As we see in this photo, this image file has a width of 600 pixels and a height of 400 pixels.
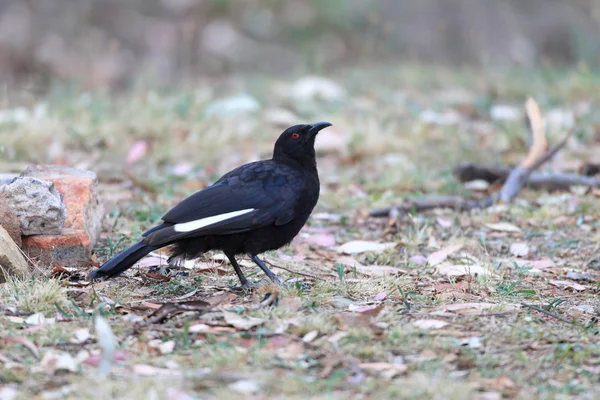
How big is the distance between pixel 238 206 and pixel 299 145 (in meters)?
0.70

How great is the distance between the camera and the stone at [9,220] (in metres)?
4.20

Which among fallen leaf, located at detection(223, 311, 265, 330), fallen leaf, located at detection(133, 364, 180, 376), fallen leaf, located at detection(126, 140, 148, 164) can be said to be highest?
fallen leaf, located at detection(126, 140, 148, 164)

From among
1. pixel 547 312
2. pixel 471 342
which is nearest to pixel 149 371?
pixel 471 342

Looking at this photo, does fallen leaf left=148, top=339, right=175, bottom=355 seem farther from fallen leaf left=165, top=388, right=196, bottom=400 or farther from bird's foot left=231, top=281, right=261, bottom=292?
bird's foot left=231, top=281, right=261, bottom=292

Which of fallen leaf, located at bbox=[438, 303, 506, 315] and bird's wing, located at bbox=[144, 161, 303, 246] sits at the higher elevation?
bird's wing, located at bbox=[144, 161, 303, 246]

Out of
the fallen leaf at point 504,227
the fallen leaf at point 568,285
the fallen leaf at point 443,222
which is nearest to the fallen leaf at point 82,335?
the fallen leaf at point 568,285

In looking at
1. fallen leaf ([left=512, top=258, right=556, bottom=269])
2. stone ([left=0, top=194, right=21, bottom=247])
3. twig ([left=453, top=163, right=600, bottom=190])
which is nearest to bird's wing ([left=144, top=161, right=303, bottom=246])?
stone ([left=0, top=194, right=21, bottom=247])

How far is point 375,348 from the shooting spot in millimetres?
3383

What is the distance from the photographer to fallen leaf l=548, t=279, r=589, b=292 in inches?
174

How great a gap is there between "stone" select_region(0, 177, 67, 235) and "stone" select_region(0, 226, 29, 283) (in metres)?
0.25

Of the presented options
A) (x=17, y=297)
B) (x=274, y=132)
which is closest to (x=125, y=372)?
(x=17, y=297)

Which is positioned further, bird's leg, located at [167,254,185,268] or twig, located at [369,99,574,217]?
twig, located at [369,99,574,217]

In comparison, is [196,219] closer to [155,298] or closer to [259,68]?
[155,298]

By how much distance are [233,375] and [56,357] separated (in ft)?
2.28
